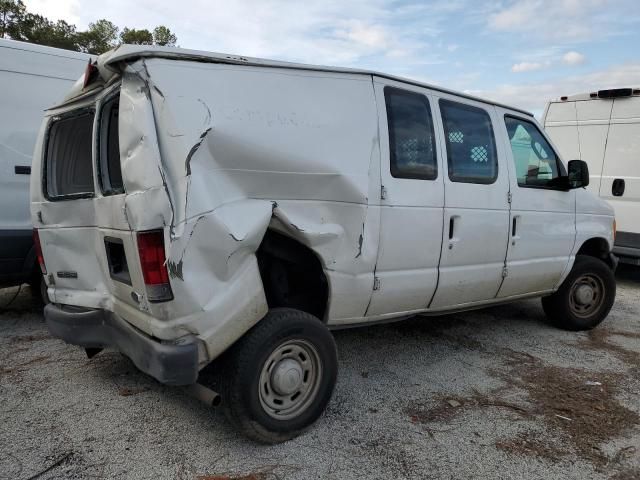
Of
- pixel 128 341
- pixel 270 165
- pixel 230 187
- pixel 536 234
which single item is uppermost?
pixel 270 165

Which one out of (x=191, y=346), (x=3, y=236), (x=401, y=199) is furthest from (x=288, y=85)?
(x=3, y=236)

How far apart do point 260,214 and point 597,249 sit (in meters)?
4.19

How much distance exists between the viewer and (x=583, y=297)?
203 inches

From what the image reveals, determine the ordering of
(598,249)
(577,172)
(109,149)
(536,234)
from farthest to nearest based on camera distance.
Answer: (598,249)
(577,172)
(536,234)
(109,149)

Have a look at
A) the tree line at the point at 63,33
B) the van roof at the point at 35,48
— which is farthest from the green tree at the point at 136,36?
the van roof at the point at 35,48

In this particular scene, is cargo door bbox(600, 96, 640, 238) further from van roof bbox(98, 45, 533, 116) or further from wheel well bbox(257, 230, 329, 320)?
wheel well bbox(257, 230, 329, 320)

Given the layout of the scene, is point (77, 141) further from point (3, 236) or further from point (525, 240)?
point (525, 240)

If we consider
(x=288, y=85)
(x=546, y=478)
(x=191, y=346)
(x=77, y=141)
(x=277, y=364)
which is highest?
(x=288, y=85)

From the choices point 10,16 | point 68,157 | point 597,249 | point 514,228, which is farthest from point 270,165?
point 10,16

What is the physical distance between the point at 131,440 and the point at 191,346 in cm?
83

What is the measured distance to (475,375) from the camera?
13.0 ft

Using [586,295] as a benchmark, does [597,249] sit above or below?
above

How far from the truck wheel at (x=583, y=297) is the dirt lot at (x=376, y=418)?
0.42m

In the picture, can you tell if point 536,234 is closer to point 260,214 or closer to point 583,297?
point 583,297
